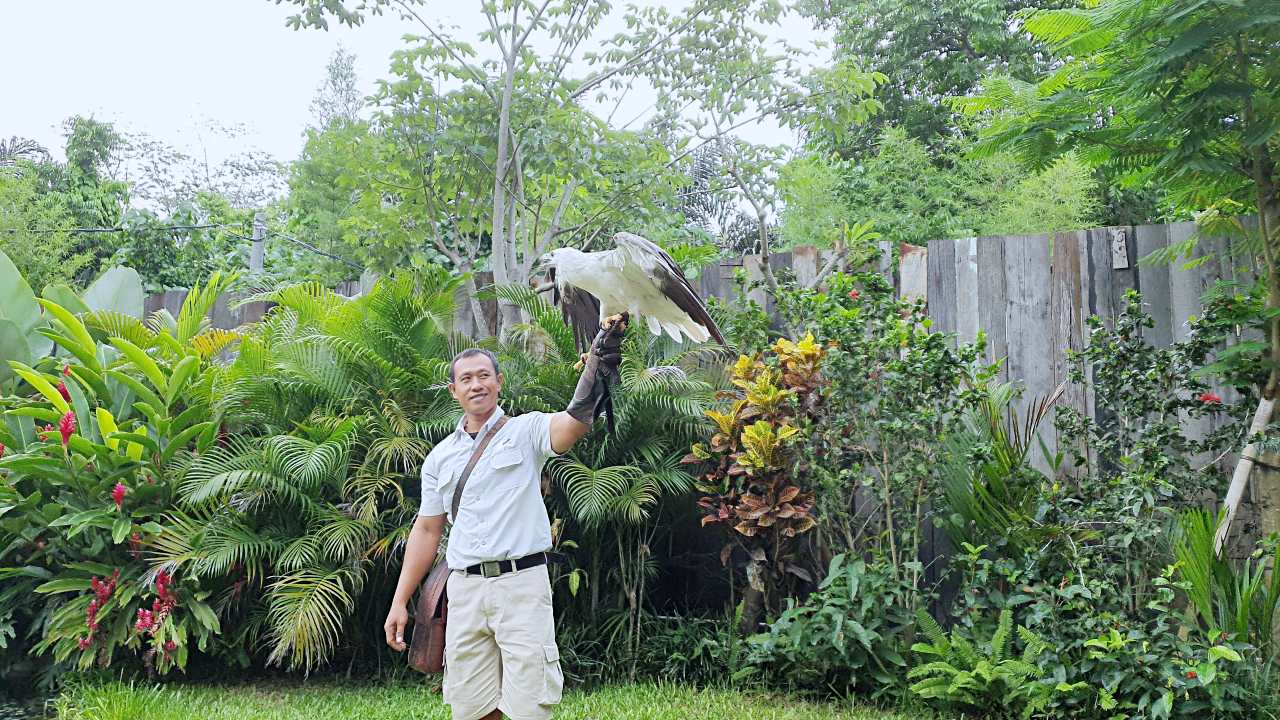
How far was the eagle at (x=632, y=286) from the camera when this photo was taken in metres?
3.59

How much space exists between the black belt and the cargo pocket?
0.26 meters

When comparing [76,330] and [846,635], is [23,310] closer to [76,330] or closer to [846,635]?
[76,330]

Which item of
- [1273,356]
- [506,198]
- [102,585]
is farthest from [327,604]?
[1273,356]

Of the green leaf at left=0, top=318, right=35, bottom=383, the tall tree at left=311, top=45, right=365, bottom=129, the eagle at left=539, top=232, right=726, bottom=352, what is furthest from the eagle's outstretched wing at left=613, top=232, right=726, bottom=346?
the tall tree at left=311, top=45, right=365, bottom=129

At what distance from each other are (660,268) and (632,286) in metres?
0.25

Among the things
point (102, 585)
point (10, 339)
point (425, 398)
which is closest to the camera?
point (102, 585)

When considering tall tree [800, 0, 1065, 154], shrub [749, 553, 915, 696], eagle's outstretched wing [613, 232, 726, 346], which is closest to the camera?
eagle's outstretched wing [613, 232, 726, 346]

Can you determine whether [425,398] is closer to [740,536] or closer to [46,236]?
[740,536]

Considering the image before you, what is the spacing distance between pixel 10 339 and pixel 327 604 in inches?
118

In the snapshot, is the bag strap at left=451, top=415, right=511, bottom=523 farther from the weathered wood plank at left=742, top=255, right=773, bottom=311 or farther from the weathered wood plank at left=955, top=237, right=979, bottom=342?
the weathered wood plank at left=955, top=237, right=979, bottom=342

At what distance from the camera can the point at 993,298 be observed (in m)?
4.95

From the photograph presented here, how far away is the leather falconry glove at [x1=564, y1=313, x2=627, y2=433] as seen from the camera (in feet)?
9.50

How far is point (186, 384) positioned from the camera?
5434mm

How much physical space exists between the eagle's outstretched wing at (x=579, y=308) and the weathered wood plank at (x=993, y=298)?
6.94ft
